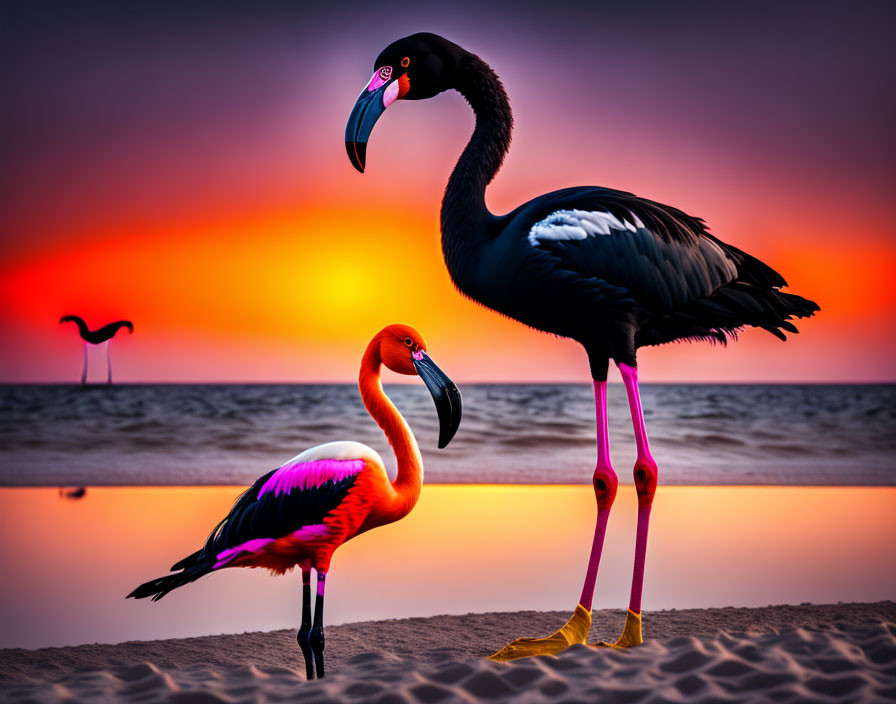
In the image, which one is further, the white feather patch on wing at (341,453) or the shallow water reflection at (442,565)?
the shallow water reflection at (442,565)

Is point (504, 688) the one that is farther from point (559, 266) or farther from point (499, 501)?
point (499, 501)

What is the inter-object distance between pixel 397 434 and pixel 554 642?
1.05m

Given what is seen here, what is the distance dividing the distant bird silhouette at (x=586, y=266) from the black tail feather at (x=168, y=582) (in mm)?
1232

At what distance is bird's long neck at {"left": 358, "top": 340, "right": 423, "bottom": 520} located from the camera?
3.39m

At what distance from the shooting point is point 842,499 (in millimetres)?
8008

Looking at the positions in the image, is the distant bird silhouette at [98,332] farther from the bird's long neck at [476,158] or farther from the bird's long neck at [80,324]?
the bird's long neck at [476,158]

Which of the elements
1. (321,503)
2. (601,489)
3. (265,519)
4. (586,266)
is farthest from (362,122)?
(601,489)

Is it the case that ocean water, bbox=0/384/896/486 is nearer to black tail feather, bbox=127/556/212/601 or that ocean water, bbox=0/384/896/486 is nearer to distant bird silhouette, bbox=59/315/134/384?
distant bird silhouette, bbox=59/315/134/384

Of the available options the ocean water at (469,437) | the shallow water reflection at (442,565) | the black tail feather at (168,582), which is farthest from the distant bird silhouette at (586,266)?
the ocean water at (469,437)

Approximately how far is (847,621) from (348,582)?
2.68 metres

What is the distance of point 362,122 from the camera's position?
3279 millimetres

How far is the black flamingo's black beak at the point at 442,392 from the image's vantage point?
10.7 feet

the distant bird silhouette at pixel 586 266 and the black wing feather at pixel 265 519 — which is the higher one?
the distant bird silhouette at pixel 586 266

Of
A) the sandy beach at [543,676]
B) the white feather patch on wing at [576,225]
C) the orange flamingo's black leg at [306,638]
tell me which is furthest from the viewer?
the white feather patch on wing at [576,225]
